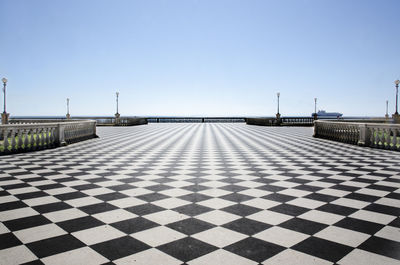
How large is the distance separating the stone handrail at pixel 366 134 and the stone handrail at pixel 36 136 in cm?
1431

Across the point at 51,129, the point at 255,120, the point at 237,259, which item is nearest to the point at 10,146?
the point at 51,129

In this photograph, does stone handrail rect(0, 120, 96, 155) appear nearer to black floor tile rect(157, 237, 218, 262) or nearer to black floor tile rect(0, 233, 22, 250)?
black floor tile rect(0, 233, 22, 250)

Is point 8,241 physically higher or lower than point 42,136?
lower

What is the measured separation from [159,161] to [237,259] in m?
6.98

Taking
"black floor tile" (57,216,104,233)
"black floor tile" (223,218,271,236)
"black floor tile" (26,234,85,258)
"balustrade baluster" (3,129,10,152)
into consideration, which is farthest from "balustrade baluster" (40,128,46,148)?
"black floor tile" (223,218,271,236)

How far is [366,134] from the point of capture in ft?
47.0

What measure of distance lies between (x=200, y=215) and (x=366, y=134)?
41.3 feet

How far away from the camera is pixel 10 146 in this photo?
11.7 meters

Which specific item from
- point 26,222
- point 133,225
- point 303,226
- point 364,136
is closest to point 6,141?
point 26,222

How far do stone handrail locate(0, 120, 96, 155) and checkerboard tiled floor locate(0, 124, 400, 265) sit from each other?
11.9 feet

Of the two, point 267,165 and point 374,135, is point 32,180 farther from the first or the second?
point 374,135

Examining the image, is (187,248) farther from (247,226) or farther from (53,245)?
(53,245)

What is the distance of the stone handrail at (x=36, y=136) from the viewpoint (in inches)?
458

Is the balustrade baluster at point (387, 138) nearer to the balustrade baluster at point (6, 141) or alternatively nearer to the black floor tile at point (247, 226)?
the black floor tile at point (247, 226)
